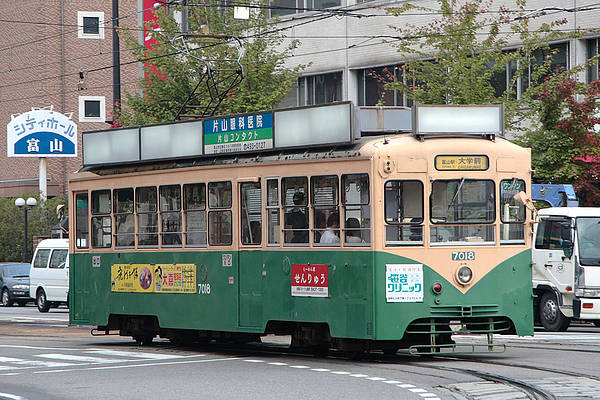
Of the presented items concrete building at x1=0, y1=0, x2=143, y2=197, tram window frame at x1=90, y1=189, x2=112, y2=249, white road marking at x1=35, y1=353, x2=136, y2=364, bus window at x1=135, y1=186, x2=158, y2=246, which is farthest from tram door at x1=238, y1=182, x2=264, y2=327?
concrete building at x1=0, y1=0, x2=143, y2=197

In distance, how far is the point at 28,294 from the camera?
39.8 m

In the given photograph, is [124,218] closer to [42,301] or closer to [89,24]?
[42,301]

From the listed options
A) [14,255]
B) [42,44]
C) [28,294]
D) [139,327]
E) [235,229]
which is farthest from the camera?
[42,44]

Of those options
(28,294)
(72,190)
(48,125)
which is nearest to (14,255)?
(48,125)

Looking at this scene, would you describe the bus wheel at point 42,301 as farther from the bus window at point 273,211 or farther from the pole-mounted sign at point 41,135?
the bus window at point 273,211

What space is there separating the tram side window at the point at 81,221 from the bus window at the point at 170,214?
2313 mm

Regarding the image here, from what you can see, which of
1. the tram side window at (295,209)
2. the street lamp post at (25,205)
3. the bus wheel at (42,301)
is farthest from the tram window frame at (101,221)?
the street lamp post at (25,205)

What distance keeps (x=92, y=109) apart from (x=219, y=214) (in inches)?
1791

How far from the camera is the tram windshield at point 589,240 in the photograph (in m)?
21.7

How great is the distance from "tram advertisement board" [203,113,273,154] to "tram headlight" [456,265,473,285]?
3106mm

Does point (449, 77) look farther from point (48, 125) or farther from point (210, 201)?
point (48, 125)

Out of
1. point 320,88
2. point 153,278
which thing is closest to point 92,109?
point 320,88

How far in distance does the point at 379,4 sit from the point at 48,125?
20.8 m

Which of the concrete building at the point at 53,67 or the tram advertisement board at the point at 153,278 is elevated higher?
the concrete building at the point at 53,67
